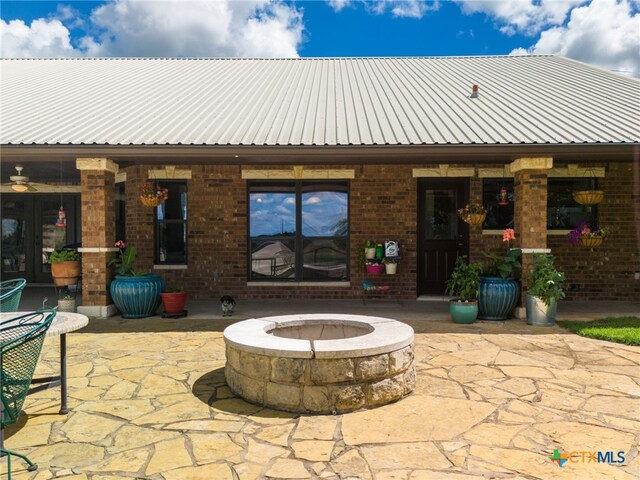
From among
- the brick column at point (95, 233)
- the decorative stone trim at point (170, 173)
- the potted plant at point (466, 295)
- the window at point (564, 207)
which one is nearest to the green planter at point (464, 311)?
the potted plant at point (466, 295)

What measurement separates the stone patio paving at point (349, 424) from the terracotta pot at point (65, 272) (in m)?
2.97

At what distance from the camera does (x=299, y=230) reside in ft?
31.3

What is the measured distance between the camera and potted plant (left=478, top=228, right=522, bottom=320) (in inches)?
285

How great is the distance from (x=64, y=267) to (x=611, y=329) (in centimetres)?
901

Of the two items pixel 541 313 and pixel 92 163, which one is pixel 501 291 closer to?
pixel 541 313

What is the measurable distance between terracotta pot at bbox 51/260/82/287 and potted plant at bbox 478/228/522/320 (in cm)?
718

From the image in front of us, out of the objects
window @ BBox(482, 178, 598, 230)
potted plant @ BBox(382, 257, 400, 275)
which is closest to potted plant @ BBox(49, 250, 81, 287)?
potted plant @ BBox(382, 257, 400, 275)

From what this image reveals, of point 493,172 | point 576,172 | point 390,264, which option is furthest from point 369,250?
point 576,172

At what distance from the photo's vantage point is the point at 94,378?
15.2ft

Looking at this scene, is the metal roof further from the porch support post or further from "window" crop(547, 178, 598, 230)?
"window" crop(547, 178, 598, 230)

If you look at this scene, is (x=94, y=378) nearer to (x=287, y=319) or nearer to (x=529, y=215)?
(x=287, y=319)

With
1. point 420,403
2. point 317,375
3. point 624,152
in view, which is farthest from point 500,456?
point 624,152

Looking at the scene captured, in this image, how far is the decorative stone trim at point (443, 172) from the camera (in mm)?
9273

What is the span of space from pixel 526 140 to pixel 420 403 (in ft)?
16.0
